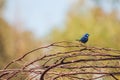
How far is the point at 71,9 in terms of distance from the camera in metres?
11.0

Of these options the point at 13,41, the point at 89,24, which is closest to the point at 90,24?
the point at 89,24

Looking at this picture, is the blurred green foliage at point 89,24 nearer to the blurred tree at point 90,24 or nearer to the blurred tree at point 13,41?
the blurred tree at point 90,24

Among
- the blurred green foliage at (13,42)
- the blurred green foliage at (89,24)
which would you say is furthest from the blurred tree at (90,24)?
the blurred green foliage at (13,42)

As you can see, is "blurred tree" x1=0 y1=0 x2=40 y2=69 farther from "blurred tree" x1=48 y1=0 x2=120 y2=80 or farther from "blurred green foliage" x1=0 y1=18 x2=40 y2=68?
"blurred tree" x1=48 y1=0 x2=120 y2=80

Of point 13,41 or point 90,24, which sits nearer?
point 90,24

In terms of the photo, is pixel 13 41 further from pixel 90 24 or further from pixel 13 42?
pixel 90 24

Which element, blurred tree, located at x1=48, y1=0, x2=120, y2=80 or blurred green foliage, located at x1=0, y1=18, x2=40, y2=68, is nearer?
blurred tree, located at x1=48, y1=0, x2=120, y2=80

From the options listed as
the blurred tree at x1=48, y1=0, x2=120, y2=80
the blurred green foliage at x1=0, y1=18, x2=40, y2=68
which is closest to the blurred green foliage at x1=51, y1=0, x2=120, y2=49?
the blurred tree at x1=48, y1=0, x2=120, y2=80

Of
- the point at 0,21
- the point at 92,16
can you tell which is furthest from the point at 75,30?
the point at 0,21

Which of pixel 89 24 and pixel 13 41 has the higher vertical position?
pixel 89 24

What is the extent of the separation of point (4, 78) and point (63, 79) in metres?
0.22

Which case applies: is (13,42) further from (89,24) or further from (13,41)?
(89,24)

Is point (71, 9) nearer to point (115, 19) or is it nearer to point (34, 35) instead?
point (115, 19)

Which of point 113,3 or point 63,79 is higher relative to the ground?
point 113,3
